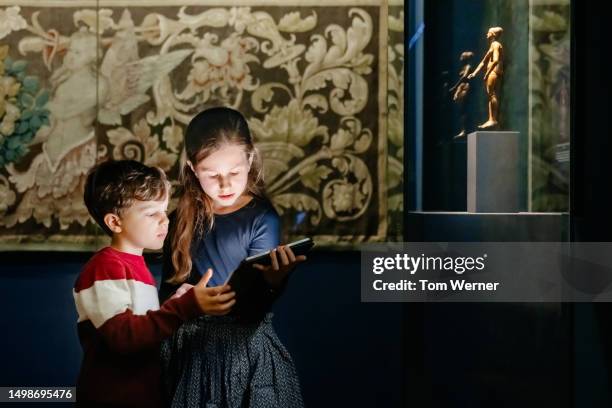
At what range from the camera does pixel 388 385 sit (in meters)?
2.61

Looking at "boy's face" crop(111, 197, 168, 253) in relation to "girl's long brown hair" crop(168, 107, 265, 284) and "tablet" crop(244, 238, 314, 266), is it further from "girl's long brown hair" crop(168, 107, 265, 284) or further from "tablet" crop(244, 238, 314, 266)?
"tablet" crop(244, 238, 314, 266)

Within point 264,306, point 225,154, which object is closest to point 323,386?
point 264,306

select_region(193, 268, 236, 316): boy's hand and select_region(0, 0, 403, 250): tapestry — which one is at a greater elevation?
select_region(0, 0, 403, 250): tapestry

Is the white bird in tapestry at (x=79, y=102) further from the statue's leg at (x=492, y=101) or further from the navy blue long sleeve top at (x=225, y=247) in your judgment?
the statue's leg at (x=492, y=101)

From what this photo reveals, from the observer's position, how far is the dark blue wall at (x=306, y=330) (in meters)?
2.54

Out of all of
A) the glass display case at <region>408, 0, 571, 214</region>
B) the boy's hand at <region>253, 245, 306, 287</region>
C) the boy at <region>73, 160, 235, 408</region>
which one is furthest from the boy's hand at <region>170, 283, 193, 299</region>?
the glass display case at <region>408, 0, 571, 214</region>

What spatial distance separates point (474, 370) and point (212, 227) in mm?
904

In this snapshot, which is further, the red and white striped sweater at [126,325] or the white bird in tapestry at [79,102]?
the white bird in tapestry at [79,102]

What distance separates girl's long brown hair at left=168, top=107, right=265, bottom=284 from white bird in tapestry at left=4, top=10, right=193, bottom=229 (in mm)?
235

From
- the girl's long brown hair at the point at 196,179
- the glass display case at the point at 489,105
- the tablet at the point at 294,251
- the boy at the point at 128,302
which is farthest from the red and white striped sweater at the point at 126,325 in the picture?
the glass display case at the point at 489,105

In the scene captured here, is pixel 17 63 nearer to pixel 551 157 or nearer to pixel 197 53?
pixel 197 53

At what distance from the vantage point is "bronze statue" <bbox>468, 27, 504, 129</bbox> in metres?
2.25

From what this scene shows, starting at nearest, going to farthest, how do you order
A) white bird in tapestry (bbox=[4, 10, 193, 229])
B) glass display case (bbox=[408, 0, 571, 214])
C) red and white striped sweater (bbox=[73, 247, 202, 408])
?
glass display case (bbox=[408, 0, 571, 214])
red and white striped sweater (bbox=[73, 247, 202, 408])
white bird in tapestry (bbox=[4, 10, 193, 229])

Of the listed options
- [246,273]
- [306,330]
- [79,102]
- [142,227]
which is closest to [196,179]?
[142,227]
